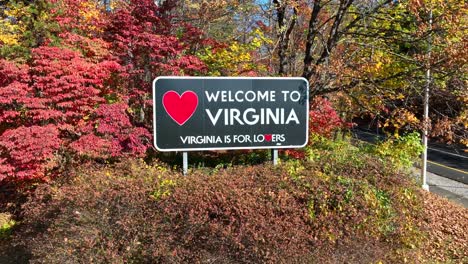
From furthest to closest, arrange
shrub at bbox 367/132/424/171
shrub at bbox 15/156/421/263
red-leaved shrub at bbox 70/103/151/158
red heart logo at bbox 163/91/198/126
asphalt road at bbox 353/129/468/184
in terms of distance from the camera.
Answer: asphalt road at bbox 353/129/468/184 → shrub at bbox 367/132/424/171 → red-leaved shrub at bbox 70/103/151/158 → red heart logo at bbox 163/91/198/126 → shrub at bbox 15/156/421/263

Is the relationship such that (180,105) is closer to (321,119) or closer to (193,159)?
(193,159)

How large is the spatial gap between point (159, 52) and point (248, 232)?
4139mm

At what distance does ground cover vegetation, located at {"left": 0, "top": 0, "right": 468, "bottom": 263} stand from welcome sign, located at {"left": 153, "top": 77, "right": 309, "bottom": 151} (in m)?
0.42

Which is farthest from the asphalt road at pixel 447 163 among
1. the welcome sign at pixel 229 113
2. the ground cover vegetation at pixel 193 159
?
the welcome sign at pixel 229 113

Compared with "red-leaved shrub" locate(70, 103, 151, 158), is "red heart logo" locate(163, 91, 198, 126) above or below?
above

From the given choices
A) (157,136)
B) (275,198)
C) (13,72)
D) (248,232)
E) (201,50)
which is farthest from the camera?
(201,50)

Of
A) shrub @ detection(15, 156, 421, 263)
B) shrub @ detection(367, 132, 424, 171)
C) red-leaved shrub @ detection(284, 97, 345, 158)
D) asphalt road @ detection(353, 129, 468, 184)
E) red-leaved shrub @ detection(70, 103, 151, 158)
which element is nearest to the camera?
shrub @ detection(15, 156, 421, 263)

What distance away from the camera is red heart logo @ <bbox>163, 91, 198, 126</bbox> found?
207 inches

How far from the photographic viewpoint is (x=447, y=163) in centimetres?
1616

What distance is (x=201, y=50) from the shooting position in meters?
8.94

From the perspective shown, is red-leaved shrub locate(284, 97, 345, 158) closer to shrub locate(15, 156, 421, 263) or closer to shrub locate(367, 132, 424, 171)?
shrub locate(367, 132, 424, 171)

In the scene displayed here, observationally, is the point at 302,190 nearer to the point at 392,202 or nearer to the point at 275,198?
the point at 275,198


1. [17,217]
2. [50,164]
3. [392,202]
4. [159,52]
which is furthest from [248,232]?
[17,217]

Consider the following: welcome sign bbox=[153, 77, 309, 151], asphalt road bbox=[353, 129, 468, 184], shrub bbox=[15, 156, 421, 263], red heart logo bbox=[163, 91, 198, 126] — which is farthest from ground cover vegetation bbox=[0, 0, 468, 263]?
asphalt road bbox=[353, 129, 468, 184]
